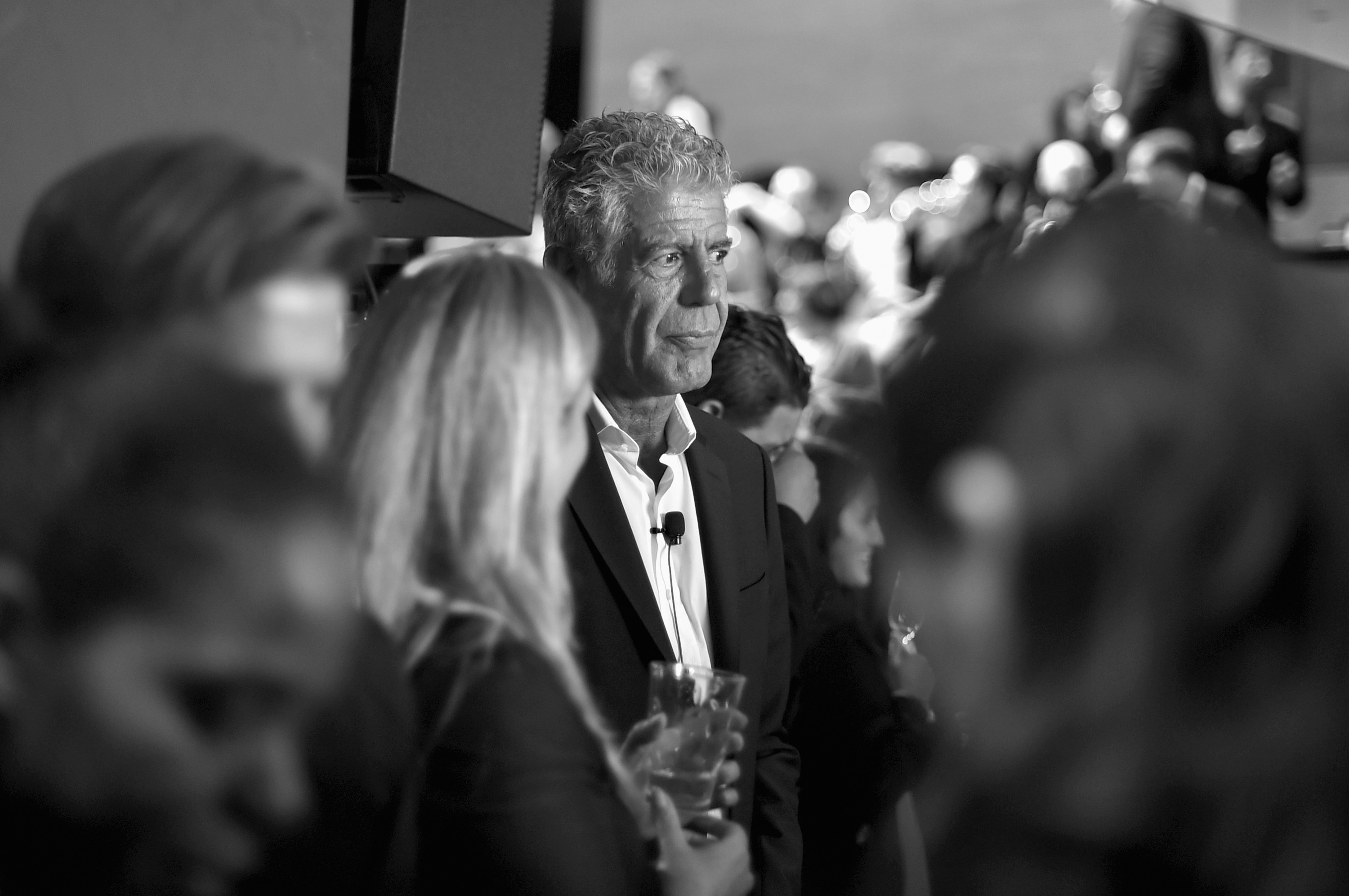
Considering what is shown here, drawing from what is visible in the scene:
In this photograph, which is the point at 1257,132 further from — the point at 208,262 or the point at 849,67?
the point at 849,67

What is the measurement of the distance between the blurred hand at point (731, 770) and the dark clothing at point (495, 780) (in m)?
0.27

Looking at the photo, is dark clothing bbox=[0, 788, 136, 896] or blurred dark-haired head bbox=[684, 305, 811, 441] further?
blurred dark-haired head bbox=[684, 305, 811, 441]

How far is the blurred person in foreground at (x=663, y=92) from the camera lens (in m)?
7.24

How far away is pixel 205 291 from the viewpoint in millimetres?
937

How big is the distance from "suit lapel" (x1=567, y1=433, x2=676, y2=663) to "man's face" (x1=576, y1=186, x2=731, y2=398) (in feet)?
0.60

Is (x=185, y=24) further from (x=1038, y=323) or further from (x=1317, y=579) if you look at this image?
(x=1317, y=579)

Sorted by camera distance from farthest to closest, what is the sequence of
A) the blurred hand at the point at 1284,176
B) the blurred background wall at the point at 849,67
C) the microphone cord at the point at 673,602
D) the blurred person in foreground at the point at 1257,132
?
the blurred background wall at the point at 849,67 < the blurred person in foreground at the point at 1257,132 < the blurred hand at the point at 1284,176 < the microphone cord at the point at 673,602

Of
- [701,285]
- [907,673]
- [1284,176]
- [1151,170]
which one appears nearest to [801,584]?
[907,673]

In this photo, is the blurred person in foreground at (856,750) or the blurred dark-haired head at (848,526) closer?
the blurred person in foreground at (856,750)

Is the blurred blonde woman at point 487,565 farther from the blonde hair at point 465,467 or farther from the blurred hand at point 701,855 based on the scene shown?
the blurred hand at point 701,855

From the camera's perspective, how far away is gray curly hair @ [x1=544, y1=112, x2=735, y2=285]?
1.70 metres

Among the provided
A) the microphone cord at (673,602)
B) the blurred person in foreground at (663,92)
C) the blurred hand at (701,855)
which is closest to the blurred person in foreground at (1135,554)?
the blurred hand at (701,855)

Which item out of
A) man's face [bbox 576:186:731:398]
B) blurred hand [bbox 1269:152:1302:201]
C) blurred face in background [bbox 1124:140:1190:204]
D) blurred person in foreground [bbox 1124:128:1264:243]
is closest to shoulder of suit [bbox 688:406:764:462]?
man's face [bbox 576:186:731:398]

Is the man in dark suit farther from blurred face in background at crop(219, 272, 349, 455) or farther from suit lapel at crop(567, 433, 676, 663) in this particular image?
blurred face in background at crop(219, 272, 349, 455)
